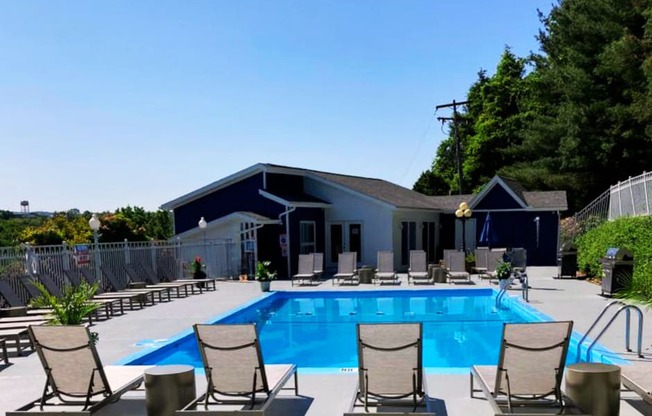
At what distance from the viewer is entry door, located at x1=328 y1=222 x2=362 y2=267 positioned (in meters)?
23.0

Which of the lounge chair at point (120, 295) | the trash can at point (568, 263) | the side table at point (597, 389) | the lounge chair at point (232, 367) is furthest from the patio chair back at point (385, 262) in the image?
the side table at point (597, 389)

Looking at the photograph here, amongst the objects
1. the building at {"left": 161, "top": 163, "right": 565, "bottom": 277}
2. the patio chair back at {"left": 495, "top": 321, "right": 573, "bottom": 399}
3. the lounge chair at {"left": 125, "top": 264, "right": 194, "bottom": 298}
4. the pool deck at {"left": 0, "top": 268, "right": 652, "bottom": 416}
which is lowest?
the pool deck at {"left": 0, "top": 268, "right": 652, "bottom": 416}

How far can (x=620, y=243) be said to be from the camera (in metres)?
14.4

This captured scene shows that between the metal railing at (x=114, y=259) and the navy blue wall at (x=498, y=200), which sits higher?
the navy blue wall at (x=498, y=200)

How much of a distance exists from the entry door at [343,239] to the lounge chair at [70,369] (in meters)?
18.0

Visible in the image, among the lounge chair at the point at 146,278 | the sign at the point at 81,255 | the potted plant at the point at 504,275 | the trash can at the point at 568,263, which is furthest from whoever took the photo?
the trash can at the point at 568,263

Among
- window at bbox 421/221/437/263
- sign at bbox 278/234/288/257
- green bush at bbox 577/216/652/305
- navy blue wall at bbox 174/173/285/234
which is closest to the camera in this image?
green bush at bbox 577/216/652/305

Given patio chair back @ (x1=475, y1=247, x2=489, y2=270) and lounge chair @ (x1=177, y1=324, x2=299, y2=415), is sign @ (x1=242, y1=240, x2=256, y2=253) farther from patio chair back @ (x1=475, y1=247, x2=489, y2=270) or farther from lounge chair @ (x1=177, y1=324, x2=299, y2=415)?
lounge chair @ (x1=177, y1=324, x2=299, y2=415)

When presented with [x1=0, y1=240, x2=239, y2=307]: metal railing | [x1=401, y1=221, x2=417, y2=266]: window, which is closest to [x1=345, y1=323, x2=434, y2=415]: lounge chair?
[x1=0, y1=240, x2=239, y2=307]: metal railing

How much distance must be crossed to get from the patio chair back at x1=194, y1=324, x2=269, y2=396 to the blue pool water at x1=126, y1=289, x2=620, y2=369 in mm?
3494

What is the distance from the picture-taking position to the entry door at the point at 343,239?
23.0m

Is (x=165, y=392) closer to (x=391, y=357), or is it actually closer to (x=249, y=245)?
(x=391, y=357)

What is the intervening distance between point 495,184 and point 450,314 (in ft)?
44.2

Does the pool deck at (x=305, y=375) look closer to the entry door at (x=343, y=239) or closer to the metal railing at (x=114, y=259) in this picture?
the metal railing at (x=114, y=259)
